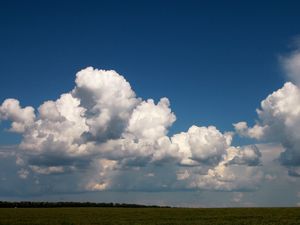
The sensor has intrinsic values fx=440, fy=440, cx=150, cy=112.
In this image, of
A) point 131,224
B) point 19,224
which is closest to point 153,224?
point 131,224

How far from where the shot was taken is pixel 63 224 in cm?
6969

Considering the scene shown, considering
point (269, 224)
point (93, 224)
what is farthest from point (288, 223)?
point (93, 224)

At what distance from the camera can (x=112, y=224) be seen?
68.6m

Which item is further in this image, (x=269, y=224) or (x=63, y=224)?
(x=63, y=224)

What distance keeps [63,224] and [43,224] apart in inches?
123

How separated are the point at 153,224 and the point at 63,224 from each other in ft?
48.1

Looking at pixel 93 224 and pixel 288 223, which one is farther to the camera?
pixel 93 224

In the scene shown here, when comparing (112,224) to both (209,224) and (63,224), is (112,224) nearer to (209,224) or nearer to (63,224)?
(63,224)

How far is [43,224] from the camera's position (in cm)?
6944

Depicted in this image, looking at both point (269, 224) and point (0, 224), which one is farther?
point (0, 224)

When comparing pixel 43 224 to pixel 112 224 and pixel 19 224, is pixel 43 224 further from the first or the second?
pixel 112 224

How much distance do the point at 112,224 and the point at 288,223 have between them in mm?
26347

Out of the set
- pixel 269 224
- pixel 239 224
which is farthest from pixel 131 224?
pixel 269 224

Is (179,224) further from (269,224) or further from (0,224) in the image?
(0,224)
